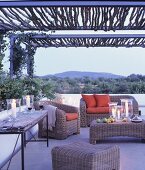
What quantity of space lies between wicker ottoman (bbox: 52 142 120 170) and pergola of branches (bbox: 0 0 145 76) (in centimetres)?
226

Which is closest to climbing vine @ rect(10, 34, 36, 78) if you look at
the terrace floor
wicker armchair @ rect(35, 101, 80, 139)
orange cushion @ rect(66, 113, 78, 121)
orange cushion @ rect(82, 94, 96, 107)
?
orange cushion @ rect(82, 94, 96, 107)

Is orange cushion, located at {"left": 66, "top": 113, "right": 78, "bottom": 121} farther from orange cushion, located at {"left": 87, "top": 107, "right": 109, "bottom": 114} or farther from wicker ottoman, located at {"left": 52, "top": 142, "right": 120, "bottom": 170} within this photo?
wicker ottoman, located at {"left": 52, "top": 142, "right": 120, "bottom": 170}

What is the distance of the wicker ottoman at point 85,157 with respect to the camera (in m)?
4.52

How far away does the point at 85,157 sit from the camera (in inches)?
178

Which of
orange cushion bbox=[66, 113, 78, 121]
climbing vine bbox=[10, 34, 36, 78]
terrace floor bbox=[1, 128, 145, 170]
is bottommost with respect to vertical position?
terrace floor bbox=[1, 128, 145, 170]

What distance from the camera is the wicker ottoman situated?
4.52m

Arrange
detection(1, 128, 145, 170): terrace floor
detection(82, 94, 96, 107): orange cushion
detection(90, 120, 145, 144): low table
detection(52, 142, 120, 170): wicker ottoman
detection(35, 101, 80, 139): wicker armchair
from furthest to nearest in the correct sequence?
detection(82, 94, 96, 107): orange cushion, detection(35, 101, 80, 139): wicker armchair, detection(90, 120, 145, 144): low table, detection(1, 128, 145, 170): terrace floor, detection(52, 142, 120, 170): wicker ottoman

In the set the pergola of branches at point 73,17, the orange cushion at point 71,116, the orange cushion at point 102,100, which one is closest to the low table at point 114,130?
the orange cushion at point 71,116

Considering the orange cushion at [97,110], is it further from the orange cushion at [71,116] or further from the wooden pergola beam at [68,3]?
the wooden pergola beam at [68,3]

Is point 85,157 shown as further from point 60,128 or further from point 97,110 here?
point 97,110

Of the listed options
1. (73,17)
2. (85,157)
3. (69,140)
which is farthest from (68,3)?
(69,140)

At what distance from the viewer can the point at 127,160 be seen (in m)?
5.84

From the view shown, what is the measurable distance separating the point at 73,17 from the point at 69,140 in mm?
2504

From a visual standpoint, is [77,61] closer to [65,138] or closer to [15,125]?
[65,138]
